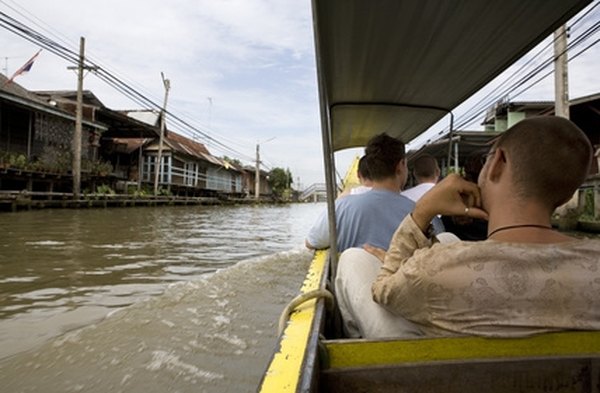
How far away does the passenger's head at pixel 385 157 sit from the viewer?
2475 mm

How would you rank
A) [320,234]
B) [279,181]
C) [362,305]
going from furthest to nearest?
[279,181] → [320,234] → [362,305]

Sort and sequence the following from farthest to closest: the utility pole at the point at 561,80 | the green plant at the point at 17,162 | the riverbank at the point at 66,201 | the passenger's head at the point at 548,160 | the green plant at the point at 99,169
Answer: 1. the green plant at the point at 99,169
2. the green plant at the point at 17,162
3. the riverbank at the point at 66,201
4. the utility pole at the point at 561,80
5. the passenger's head at the point at 548,160

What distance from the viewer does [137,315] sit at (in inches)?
149

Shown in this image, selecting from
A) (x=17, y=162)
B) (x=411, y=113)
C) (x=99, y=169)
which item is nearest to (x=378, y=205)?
(x=411, y=113)

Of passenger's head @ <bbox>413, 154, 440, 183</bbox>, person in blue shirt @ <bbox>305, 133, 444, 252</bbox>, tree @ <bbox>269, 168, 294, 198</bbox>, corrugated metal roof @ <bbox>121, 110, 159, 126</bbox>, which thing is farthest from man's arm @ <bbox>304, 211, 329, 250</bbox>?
tree @ <bbox>269, 168, 294, 198</bbox>

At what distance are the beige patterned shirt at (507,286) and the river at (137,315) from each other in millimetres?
1741

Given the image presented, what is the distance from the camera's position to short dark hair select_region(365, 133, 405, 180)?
8.12ft

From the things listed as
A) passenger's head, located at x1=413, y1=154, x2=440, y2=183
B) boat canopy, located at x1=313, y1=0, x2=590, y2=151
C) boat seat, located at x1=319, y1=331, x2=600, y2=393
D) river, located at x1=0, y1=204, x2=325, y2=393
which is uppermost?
boat canopy, located at x1=313, y1=0, x2=590, y2=151

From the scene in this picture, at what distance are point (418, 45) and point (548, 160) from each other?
1.74m

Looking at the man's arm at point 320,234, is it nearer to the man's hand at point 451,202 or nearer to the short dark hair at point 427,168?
the short dark hair at point 427,168

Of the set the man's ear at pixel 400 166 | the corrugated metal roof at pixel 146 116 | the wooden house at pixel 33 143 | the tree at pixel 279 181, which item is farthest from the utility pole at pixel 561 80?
the tree at pixel 279 181

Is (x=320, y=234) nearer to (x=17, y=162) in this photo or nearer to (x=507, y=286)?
(x=507, y=286)

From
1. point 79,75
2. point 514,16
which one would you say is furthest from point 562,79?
point 79,75

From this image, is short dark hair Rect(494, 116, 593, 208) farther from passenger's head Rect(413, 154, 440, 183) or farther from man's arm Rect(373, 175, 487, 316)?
passenger's head Rect(413, 154, 440, 183)
